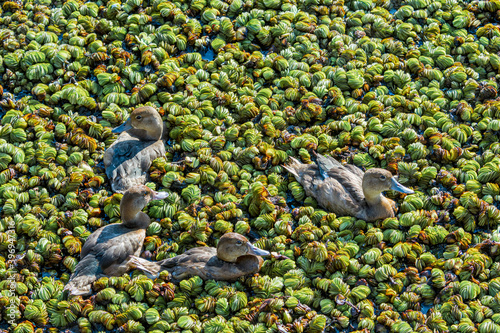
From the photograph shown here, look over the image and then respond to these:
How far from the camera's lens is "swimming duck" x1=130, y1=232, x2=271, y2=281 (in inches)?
252

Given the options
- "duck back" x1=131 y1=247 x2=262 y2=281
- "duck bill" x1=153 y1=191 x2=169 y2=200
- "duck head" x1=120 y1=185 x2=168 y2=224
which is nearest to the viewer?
"duck back" x1=131 y1=247 x2=262 y2=281

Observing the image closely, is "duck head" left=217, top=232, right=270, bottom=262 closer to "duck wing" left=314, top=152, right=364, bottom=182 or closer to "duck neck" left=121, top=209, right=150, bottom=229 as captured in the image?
"duck neck" left=121, top=209, right=150, bottom=229

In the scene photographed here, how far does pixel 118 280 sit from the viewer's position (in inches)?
252

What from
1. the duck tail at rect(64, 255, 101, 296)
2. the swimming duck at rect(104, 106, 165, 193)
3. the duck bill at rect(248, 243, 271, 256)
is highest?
the swimming duck at rect(104, 106, 165, 193)

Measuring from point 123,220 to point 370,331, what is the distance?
120 inches

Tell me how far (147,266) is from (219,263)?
82 centimetres

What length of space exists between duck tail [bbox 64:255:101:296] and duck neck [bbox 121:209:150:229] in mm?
586

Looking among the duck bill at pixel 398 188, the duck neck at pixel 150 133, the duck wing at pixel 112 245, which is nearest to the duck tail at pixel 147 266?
the duck wing at pixel 112 245

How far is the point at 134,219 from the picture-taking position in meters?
6.87

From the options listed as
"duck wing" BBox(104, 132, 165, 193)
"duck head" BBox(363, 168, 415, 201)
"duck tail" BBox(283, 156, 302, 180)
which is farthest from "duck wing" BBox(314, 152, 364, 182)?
"duck wing" BBox(104, 132, 165, 193)

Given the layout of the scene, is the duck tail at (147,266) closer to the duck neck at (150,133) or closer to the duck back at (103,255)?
the duck back at (103,255)

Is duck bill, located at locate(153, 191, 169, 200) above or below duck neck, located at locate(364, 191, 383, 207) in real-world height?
below

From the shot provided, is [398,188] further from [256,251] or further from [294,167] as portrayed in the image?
[256,251]

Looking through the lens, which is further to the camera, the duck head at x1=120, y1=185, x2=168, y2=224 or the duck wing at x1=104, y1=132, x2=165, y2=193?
the duck wing at x1=104, y1=132, x2=165, y2=193
